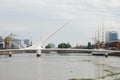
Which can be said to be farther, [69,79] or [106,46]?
[106,46]

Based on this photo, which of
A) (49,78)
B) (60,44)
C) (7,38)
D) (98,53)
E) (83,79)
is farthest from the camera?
(60,44)

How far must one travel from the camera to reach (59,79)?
33406 millimetres

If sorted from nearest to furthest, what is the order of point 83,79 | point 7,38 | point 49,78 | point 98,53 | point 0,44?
point 83,79, point 49,78, point 98,53, point 7,38, point 0,44

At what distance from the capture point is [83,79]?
32.4 m

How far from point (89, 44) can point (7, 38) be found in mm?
51819

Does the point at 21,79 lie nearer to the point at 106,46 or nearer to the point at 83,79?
the point at 83,79

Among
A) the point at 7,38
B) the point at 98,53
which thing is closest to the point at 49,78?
the point at 98,53

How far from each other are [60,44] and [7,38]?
44.2m

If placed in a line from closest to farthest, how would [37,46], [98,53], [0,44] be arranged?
[37,46] < [98,53] < [0,44]

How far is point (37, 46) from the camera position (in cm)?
11700

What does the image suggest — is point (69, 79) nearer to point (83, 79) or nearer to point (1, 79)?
point (83, 79)

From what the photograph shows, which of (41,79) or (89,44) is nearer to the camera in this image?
(41,79)

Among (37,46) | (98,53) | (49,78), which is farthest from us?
(98,53)

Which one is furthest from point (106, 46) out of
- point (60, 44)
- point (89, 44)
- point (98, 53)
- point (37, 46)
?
point (37, 46)
